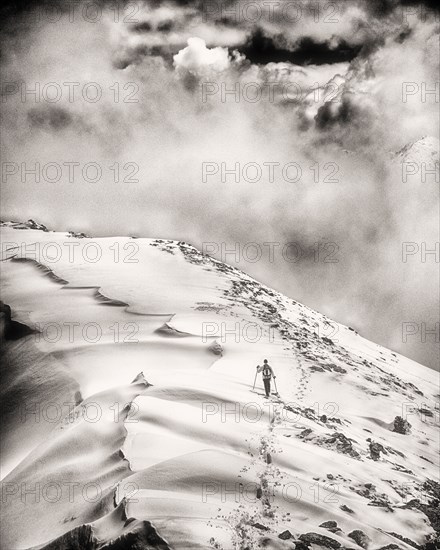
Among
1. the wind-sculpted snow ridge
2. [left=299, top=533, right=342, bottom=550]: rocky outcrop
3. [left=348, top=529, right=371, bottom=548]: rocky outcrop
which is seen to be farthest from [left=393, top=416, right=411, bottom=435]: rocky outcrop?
[left=299, top=533, right=342, bottom=550]: rocky outcrop

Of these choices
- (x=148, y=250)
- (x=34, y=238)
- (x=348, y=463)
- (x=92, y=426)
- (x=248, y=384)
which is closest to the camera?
(x=348, y=463)

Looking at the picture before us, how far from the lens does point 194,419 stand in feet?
37.7

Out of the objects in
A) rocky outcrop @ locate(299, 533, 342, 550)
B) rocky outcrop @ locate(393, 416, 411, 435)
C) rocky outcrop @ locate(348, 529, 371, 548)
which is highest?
rocky outcrop @ locate(299, 533, 342, 550)

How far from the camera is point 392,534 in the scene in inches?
344

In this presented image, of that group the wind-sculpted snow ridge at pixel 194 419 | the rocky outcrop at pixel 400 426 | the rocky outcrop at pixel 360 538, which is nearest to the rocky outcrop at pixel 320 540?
the wind-sculpted snow ridge at pixel 194 419

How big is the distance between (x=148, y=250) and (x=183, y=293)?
5309mm

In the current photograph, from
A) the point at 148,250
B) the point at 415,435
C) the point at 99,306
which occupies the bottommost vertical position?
the point at 415,435

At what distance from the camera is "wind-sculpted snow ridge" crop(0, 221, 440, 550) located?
843cm

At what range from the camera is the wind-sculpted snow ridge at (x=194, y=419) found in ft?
27.7

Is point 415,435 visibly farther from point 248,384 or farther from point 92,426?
point 92,426

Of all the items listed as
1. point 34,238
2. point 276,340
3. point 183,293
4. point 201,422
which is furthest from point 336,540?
point 34,238

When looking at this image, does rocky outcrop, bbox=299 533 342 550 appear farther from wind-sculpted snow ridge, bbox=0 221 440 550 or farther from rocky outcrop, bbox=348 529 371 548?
rocky outcrop, bbox=348 529 371 548

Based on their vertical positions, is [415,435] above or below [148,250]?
below

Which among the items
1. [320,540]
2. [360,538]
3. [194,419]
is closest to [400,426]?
[194,419]
